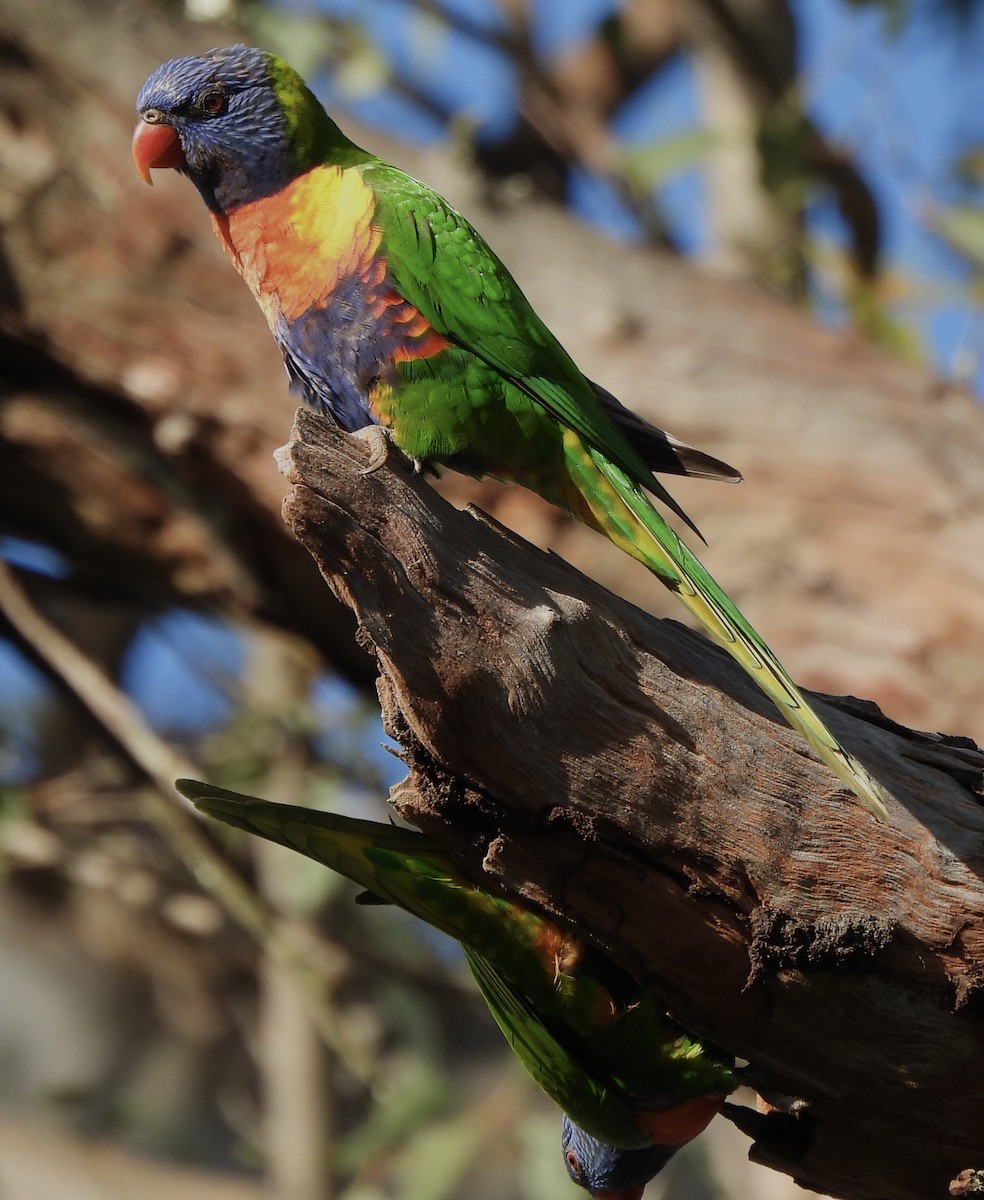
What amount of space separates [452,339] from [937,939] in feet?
4.34

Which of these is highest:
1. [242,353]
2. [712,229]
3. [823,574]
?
[712,229]

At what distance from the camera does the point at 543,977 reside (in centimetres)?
200

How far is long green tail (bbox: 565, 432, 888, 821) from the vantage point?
1913 mm

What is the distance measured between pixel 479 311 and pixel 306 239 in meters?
0.35

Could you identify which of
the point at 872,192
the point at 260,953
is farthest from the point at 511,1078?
the point at 872,192

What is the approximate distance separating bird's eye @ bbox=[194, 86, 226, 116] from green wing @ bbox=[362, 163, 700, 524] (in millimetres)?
→ 379

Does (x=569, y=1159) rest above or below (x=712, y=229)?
below

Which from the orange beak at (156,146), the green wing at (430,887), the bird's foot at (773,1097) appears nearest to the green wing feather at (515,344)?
the orange beak at (156,146)

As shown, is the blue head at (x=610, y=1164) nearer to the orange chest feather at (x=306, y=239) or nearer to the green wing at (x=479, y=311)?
the green wing at (x=479, y=311)

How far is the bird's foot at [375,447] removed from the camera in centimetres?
178

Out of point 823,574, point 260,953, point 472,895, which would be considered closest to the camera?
point 472,895

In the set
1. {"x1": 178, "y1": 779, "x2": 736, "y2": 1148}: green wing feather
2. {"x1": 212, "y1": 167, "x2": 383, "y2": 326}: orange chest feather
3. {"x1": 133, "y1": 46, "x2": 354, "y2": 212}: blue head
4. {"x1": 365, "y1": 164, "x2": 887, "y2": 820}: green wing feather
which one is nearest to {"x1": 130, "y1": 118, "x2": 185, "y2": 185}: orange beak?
{"x1": 133, "y1": 46, "x2": 354, "y2": 212}: blue head

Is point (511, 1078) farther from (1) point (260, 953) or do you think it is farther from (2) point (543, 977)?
(2) point (543, 977)

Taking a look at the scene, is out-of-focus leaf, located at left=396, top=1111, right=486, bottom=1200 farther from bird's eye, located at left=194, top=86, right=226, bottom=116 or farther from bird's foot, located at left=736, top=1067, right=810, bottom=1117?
bird's eye, located at left=194, top=86, right=226, bottom=116
